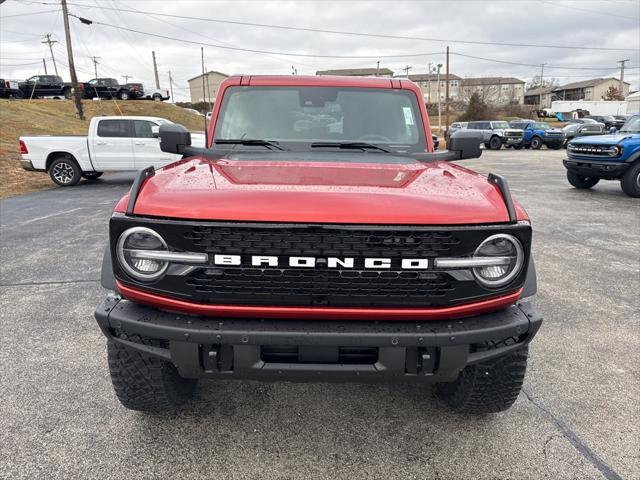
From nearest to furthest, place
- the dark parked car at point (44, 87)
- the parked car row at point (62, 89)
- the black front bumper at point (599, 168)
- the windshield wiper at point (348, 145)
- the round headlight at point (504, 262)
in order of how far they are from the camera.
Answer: the round headlight at point (504, 262), the windshield wiper at point (348, 145), the black front bumper at point (599, 168), the parked car row at point (62, 89), the dark parked car at point (44, 87)

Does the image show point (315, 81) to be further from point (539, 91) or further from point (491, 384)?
point (539, 91)

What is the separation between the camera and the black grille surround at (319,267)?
1908 millimetres

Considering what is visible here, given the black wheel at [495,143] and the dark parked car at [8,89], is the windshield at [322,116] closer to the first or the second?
the black wheel at [495,143]

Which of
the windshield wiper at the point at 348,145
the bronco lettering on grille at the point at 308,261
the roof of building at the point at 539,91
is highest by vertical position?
the roof of building at the point at 539,91

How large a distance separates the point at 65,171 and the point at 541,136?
25.3m

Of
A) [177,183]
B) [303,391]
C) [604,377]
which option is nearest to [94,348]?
[303,391]

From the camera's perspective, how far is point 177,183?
2.17 metres

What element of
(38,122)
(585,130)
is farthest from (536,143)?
(38,122)

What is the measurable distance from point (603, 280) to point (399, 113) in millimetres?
3074

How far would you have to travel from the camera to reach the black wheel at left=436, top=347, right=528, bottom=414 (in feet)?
7.49

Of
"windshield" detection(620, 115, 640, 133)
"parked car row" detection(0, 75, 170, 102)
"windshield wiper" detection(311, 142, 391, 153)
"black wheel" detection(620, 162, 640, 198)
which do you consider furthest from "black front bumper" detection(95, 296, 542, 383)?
"parked car row" detection(0, 75, 170, 102)

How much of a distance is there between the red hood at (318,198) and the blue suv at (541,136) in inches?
1129

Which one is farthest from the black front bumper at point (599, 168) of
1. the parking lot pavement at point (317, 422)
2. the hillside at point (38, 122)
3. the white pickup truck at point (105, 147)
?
the hillside at point (38, 122)

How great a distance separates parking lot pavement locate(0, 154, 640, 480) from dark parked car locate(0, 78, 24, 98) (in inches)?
1492
